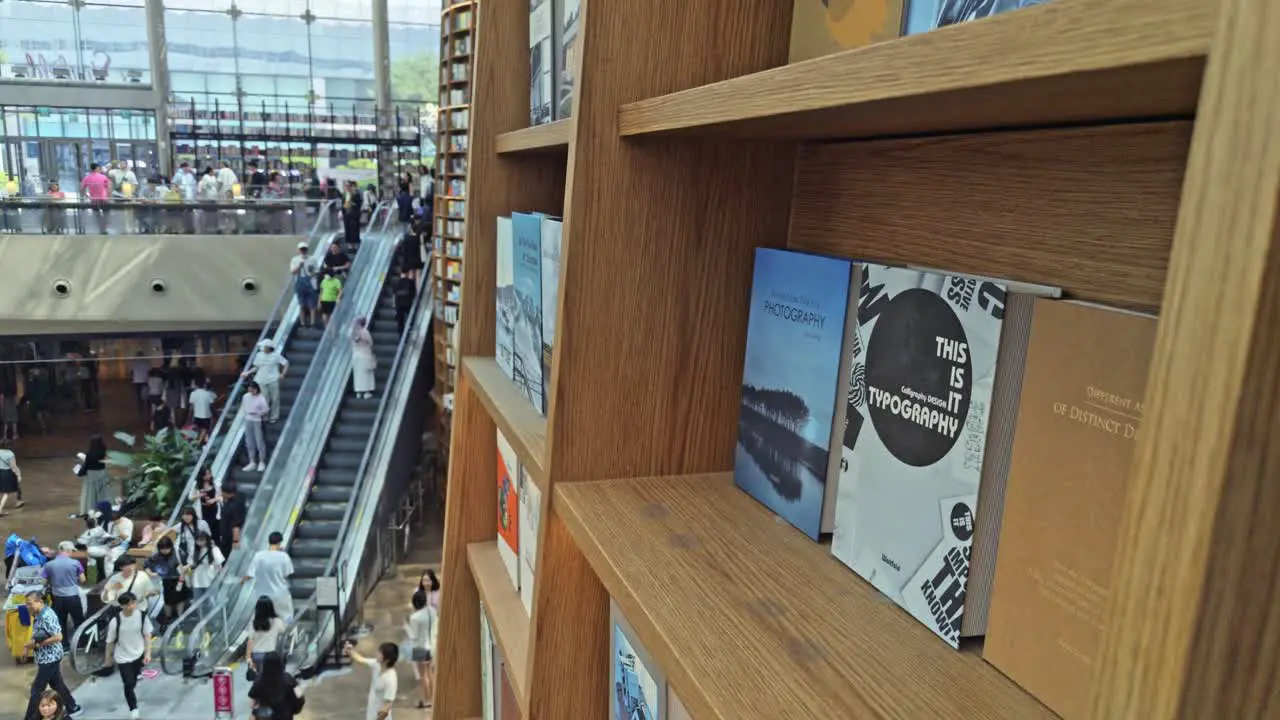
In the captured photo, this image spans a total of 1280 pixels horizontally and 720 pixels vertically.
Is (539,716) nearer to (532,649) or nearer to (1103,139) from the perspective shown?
(532,649)

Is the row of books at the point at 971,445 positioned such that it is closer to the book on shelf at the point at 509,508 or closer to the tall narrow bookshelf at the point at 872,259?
the tall narrow bookshelf at the point at 872,259

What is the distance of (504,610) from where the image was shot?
5.46ft

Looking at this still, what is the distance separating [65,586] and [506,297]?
6.72 m

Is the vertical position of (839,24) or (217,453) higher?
(839,24)

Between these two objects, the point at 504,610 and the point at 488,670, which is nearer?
the point at 504,610

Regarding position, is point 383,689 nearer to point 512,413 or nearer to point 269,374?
point 512,413

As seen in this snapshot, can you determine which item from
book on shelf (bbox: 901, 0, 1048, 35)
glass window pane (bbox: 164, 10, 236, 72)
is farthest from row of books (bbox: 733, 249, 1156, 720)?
glass window pane (bbox: 164, 10, 236, 72)

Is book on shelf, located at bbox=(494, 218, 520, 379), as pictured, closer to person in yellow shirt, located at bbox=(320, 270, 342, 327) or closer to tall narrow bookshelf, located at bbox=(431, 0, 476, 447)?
person in yellow shirt, located at bbox=(320, 270, 342, 327)

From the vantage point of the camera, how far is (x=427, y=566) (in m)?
9.16

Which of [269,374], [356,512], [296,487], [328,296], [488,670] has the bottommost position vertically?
[356,512]

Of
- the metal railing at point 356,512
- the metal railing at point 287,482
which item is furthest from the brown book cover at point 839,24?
the metal railing at point 287,482

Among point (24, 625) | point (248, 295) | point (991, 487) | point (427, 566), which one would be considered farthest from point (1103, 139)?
point (248, 295)

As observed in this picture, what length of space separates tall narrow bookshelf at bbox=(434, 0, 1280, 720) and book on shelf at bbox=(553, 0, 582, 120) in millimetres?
98

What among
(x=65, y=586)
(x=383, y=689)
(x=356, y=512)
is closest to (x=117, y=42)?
(x=356, y=512)
